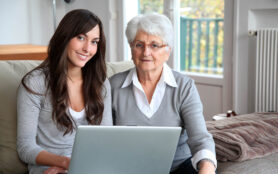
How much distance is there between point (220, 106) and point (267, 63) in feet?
2.35

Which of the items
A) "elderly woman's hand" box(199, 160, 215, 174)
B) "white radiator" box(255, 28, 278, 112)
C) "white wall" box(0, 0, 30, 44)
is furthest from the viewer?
"white wall" box(0, 0, 30, 44)

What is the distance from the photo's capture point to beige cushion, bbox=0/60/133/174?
176cm

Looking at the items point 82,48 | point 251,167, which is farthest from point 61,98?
point 251,167

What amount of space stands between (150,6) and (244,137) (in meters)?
2.75

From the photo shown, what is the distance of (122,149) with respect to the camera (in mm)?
1293

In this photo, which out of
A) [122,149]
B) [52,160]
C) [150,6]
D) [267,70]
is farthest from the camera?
[150,6]

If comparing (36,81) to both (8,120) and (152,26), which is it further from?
(152,26)

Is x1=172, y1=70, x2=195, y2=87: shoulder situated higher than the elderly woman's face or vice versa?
the elderly woman's face

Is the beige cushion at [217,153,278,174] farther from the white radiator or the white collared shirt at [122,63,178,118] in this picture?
the white radiator

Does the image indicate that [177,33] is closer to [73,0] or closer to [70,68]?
[73,0]

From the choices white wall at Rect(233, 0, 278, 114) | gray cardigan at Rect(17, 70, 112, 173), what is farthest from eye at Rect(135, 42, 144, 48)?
white wall at Rect(233, 0, 278, 114)

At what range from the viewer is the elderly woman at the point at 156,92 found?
1679mm

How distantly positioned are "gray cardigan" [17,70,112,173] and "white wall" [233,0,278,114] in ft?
6.26

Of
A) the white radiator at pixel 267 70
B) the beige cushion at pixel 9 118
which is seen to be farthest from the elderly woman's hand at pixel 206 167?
the white radiator at pixel 267 70
